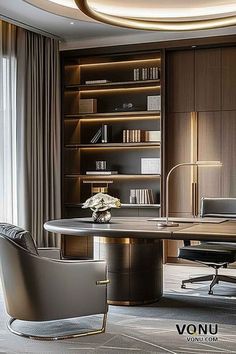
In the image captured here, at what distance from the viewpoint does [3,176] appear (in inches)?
259

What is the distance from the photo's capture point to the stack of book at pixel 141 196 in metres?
7.20

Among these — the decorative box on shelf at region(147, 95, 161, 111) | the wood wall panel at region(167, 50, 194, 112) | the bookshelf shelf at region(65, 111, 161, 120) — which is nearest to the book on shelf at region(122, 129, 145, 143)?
the bookshelf shelf at region(65, 111, 161, 120)

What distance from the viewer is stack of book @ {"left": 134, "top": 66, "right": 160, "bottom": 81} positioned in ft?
23.2

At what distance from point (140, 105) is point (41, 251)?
349 cm

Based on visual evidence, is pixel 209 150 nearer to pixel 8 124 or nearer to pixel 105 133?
pixel 105 133

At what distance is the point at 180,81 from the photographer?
22.9 ft

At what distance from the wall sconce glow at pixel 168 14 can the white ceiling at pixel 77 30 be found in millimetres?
324

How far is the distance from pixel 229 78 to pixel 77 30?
192 centimetres

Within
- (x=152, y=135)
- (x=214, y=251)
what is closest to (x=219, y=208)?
(x=214, y=251)

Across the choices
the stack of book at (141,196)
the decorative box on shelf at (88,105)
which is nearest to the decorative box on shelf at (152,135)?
the stack of book at (141,196)

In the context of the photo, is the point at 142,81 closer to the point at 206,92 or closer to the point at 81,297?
the point at 206,92

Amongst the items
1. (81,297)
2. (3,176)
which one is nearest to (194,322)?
(81,297)

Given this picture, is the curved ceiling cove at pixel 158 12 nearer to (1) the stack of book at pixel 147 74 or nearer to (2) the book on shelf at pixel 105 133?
(1) the stack of book at pixel 147 74

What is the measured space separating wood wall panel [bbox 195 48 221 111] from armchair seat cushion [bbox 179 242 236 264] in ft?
7.18
